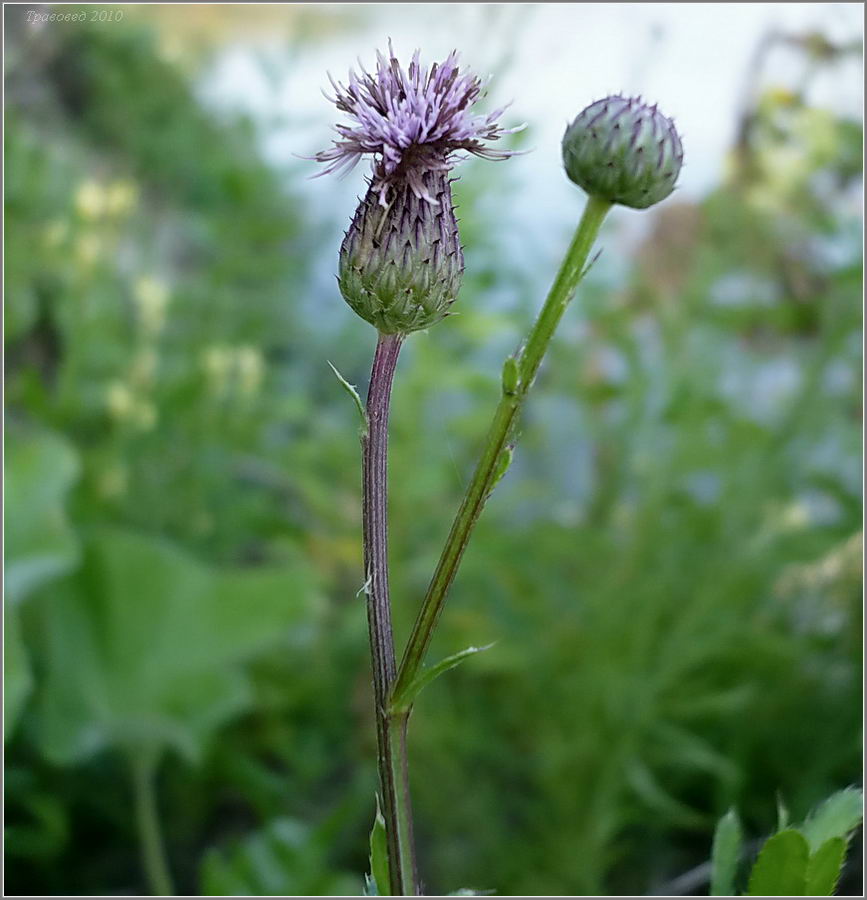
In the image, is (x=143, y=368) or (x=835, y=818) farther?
(x=143, y=368)

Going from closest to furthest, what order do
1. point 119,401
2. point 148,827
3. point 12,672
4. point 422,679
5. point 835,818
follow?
point 422,679 → point 835,818 → point 12,672 → point 148,827 → point 119,401

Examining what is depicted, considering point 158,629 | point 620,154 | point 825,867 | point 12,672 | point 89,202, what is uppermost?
point 89,202

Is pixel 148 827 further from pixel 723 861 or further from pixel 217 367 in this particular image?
pixel 723 861

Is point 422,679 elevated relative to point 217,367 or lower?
lower

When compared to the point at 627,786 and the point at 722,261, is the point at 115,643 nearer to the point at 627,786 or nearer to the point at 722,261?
the point at 627,786

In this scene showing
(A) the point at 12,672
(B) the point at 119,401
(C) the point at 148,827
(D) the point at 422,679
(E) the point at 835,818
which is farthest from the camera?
(B) the point at 119,401

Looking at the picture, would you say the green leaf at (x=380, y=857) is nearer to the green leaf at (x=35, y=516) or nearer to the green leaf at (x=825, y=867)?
the green leaf at (x=825, y=867)

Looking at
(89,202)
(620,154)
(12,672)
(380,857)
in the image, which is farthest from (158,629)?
(620,154)
